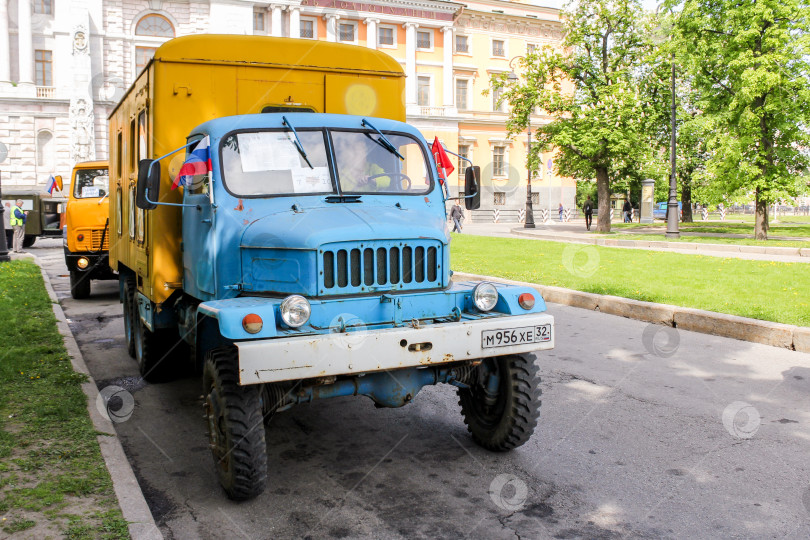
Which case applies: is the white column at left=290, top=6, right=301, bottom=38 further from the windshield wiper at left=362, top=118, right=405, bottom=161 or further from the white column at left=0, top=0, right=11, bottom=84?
the windshield wiper at left=362, top=118, right=405, bottom=161

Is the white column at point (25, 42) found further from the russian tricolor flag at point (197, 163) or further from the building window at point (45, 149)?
the russian tricolor flag at point (197, 163)

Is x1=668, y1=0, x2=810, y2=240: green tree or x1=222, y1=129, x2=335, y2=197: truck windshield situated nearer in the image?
x1=222, y1=129, x2=335, y2=197: truck windshield

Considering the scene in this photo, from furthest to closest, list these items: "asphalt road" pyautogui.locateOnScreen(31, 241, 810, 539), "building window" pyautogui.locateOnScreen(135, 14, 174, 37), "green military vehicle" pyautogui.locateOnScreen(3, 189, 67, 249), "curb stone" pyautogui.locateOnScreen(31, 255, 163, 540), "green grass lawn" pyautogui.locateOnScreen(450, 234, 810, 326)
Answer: "building window" pyautogui.locateOnScreen(135, 14, 174, 37)
"green military vehicle" pyautogui.locateOnScreen(3, 189, 67, 249)
"green grass lawn" pyautogui.locateOnScreen(450, 234, 810, 326)
"asphalt road" pyautogui.locateOnScreen(31, 241, 810, 539)
"curb stone" pyautogui.locateOnScreen(31, 255, 163, 540)

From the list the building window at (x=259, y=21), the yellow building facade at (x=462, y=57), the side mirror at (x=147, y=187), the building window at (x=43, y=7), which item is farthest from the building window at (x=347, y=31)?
the side mirror at (x=147, y=187)

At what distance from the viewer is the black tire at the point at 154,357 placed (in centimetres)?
720

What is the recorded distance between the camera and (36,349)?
792 centimetres

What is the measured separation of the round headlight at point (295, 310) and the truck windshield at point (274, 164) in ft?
3.90

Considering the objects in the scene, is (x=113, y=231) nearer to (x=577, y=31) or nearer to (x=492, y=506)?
(x=492, y=506)

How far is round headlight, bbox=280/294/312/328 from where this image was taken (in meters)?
4.12

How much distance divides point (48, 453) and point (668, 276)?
38.8 ft

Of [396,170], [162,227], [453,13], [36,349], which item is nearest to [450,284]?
[396,170]

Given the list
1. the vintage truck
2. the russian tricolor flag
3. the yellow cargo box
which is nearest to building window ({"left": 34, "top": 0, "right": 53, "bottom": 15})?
the yellow cargo box

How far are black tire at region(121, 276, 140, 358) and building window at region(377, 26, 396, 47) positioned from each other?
54.3 m

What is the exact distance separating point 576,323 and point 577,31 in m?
26.8
